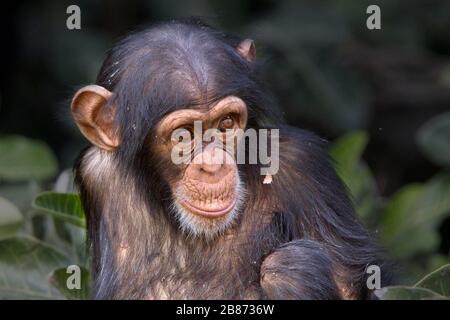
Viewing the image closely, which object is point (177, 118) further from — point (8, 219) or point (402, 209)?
point (402, 209)

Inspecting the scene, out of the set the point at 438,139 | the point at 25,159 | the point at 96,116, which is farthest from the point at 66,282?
the point at 438,139

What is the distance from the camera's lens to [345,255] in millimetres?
6195

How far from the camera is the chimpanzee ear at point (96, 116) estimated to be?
599 centimetres

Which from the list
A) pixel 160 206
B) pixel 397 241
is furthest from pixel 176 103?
pixel 397 241

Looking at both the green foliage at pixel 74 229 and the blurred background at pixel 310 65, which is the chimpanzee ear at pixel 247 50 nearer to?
the green foliage at pixel 74 229

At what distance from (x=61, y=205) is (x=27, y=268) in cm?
45

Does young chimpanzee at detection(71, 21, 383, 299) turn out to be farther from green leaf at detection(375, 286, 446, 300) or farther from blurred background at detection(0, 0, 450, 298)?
blurred background at detection(0, 0, 450, 298)

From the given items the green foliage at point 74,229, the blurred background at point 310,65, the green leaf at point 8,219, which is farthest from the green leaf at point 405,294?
the blurred background at point 310,65

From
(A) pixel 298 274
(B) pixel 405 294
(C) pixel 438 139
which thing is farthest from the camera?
(C) pixel 438 139

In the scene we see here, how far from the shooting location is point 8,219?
6.64m

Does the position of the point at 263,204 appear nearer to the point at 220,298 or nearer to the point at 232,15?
the point at 220,298

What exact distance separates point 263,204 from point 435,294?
1.44 m

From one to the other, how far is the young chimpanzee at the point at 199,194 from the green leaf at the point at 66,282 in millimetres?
198
